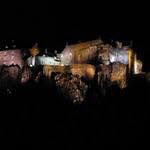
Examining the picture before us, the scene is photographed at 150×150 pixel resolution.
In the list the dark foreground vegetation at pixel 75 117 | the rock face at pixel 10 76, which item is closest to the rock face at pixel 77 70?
the dark foreground vegetation at pixel 75 117

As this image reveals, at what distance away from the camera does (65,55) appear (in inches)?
2810

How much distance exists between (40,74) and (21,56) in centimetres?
1172

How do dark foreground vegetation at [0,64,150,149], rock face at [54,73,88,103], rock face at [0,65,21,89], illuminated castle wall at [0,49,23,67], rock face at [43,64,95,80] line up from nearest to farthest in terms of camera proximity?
dark foreground vegetation at [0,64,150,149], rock face at [54,73,88,103], rock face at [43,64,95,80], rock face at [0,65,21,89], illuminated castle wall at [0,49,23,67]

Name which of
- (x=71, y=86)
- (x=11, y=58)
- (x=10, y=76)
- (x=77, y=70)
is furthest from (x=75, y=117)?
(x=11, y=58)

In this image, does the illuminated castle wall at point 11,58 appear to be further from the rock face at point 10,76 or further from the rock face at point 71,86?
the rock face at point 71,86

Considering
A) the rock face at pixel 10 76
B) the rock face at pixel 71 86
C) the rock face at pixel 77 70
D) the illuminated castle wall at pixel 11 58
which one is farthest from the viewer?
the illuminated castle wall at pixel 11 58

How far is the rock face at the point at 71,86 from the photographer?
57831 mm

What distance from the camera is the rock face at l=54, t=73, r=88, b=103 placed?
57.8m

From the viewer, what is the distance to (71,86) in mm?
59062

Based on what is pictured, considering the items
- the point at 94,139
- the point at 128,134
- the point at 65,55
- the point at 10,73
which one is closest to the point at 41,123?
the point at 94,139

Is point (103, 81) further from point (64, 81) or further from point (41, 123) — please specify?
point (41, 123)

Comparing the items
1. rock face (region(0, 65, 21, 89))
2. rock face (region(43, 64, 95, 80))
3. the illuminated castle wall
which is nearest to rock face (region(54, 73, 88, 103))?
rock face (region(43, 64, 95, 80))

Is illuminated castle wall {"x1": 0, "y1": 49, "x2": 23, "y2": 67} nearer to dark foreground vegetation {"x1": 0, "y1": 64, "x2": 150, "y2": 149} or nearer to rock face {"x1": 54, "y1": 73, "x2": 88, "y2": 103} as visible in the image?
dark foreground vegetation {"x1": 0, "y1": 64, "x2": 150, "y2": 149}

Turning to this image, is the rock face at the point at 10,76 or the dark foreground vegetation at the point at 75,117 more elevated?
the rock face at the point at 10,76
